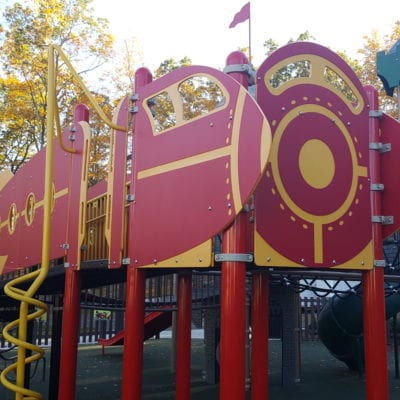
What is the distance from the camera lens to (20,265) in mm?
6773

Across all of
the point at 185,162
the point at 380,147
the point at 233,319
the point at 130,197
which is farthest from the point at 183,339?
the point at 380,147

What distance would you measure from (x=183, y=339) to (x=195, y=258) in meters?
1.85

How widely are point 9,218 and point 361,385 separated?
646 centimetres

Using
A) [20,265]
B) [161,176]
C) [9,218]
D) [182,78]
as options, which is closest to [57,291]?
[20,265]

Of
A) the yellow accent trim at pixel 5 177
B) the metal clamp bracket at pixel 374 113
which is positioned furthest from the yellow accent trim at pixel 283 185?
the yellow accent trim at pixel 5 177

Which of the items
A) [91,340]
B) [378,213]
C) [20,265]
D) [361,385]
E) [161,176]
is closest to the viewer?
[161,176]

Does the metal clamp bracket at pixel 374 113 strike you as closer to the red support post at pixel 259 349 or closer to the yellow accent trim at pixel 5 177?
the red support post at pixel 259 349

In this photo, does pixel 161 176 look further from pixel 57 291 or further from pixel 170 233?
pixel 57 291

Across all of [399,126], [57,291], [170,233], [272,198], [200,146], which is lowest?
[57,291]

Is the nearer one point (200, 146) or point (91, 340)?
point (200, 146)

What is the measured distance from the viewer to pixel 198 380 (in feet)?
29.5

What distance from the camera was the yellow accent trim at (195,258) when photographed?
353 cm

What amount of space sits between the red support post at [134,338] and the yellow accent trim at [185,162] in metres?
0.81

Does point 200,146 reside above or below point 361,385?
above
